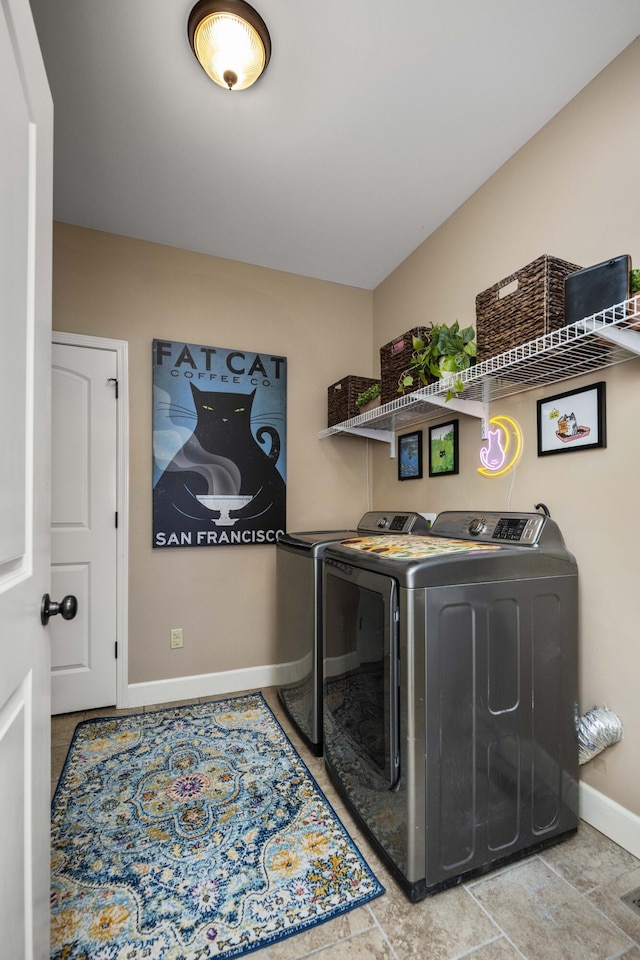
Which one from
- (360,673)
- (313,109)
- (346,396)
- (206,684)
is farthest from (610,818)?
(313,109)

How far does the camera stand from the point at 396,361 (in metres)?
2.45

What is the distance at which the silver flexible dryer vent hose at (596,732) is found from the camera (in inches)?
60.8

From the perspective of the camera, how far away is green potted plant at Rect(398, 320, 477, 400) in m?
1.93

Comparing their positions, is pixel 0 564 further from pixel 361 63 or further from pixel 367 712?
pixel 361 63

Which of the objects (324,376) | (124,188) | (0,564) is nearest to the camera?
(0,564)

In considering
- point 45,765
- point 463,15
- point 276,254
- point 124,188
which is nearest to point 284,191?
point 276,254

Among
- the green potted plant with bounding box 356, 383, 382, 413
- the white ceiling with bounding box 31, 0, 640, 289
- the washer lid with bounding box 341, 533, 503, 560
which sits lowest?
the washer lid with bounding box 341, 533, 503, 560

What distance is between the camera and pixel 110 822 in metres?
1.68

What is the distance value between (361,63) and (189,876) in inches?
110

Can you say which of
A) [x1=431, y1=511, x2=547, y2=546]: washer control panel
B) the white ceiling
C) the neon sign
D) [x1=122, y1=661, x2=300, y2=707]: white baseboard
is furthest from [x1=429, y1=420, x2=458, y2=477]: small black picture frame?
[x1=122, y1=661, x2=300, y2=707]: white baseboard

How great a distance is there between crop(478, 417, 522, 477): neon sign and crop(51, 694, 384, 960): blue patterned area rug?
1.56 m

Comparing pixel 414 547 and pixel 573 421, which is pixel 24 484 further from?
pixel 573 421

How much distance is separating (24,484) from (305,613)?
1.56m

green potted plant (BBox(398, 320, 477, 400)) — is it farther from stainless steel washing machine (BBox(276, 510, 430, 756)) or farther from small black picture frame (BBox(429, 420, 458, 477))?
stainless steel washing machine (BBox(276, 510, 430, 756))
